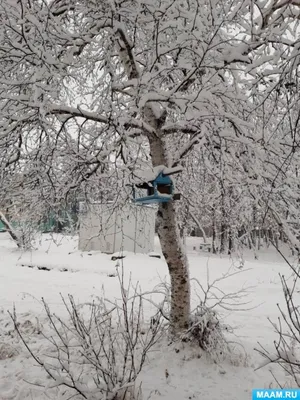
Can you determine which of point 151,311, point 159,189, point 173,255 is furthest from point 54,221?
point 151,311

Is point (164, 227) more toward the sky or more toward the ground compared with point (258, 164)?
more toward the ground

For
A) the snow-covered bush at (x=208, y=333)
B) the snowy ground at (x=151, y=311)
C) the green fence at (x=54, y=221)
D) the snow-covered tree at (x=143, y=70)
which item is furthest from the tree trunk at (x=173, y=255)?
the green fence at (x=54, y=221)

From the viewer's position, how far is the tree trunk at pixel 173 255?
4.53 meters

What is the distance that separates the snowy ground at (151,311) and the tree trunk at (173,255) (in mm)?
409

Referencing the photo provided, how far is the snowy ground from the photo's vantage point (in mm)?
3590

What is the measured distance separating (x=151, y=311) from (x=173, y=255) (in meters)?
3.08

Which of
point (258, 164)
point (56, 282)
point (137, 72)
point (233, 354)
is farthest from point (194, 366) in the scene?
point (56, 282)

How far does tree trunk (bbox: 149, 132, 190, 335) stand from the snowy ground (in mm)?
409

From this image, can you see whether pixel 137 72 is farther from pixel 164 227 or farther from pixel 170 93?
pixel 164 227

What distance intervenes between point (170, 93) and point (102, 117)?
2.96ft

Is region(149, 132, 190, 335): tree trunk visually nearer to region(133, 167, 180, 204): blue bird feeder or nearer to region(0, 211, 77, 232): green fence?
region(133, 167, 180, 204): blue bird feeder

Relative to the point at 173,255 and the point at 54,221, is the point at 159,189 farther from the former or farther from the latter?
the point at 54,221

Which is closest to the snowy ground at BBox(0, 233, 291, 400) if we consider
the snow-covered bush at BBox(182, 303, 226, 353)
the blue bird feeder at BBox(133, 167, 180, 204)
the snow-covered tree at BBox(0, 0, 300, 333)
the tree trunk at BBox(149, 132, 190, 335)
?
the snow-covered bush at BBox(182, 303, 226, 353)

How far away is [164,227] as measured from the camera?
4.56 meters
